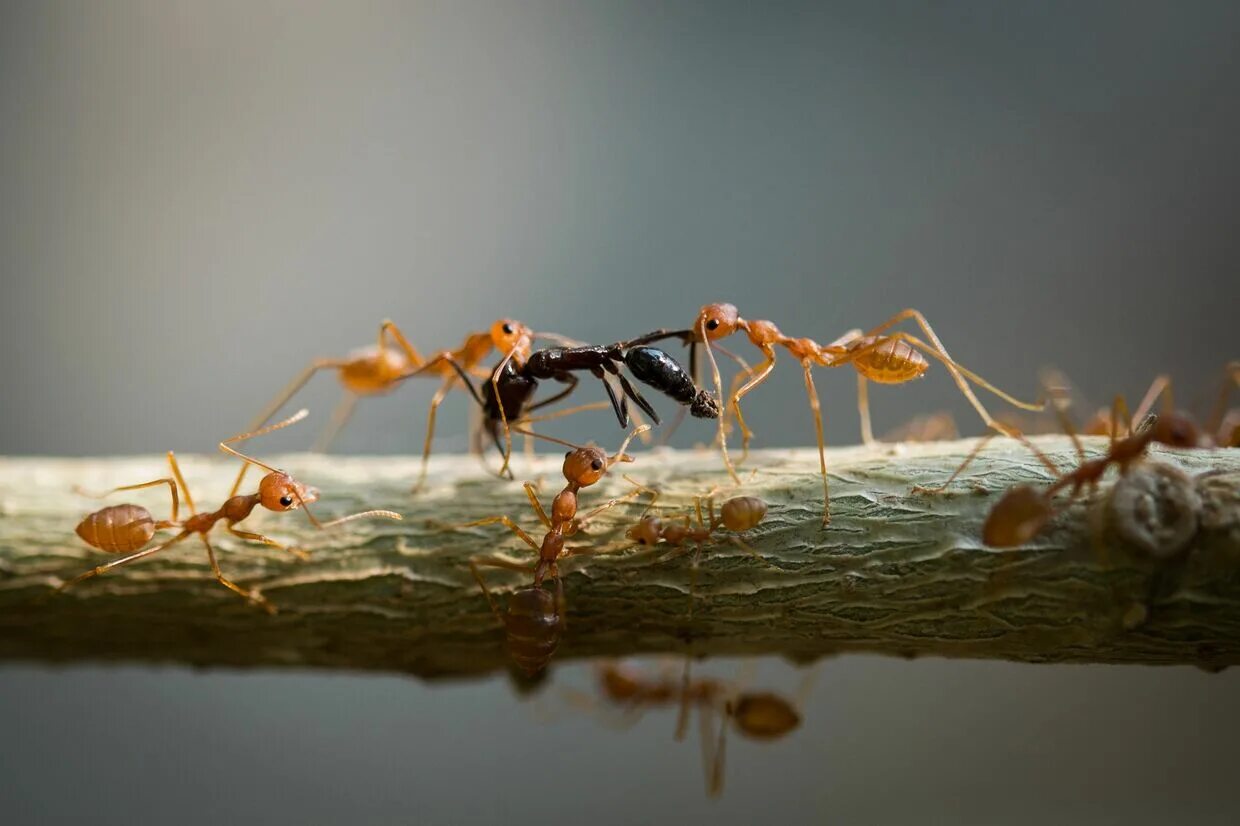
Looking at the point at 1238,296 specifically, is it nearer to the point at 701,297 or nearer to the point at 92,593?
the point at 701,297

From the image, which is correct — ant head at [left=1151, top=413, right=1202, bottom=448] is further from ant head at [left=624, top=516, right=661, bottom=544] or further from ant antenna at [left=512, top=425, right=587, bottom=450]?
ant antenna at [left=512, top=425, right=587, bottom=450]

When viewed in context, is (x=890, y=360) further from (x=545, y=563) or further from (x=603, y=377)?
(x=545, y=563)

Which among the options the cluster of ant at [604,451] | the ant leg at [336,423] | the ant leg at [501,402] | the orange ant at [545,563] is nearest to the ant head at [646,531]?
the cluster of ant at [604,451]

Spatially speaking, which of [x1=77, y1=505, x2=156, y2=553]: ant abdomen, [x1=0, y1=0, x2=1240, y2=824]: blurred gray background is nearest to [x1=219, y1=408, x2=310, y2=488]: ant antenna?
[x1=77, y1=505, x2=156, y2=553]: ant abdomen

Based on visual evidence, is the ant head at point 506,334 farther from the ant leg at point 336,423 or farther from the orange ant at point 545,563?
the ant leg at point 336,423

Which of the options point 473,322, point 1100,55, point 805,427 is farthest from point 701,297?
point 1100,55
